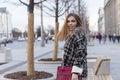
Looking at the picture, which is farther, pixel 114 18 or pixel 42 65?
pixel 114 18

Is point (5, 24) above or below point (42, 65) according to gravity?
above

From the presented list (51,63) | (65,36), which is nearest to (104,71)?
(51,63)

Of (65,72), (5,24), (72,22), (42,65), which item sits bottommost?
(42,65)

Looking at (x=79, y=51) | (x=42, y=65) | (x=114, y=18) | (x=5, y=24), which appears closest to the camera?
(x=79, y=51)

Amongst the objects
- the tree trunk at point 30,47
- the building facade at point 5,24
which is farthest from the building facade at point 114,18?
the tree trunk at point 30,47

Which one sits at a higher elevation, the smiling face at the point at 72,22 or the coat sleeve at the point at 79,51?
the smiling face at the point at 72,22

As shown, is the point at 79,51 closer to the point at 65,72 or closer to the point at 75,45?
the point at 75,45

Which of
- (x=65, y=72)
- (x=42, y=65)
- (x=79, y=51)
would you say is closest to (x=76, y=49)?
(x=79, y=51)

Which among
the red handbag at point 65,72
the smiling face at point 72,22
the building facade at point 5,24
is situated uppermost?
the building facade at point 5,24

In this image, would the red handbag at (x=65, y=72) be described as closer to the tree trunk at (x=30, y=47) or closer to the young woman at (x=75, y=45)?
the young woman at (x=75, y=45)

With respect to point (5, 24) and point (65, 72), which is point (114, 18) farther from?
point (65, 72)

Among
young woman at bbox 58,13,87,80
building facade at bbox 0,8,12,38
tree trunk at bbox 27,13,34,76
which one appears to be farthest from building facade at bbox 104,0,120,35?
young woman at bbox 58,13,87,80

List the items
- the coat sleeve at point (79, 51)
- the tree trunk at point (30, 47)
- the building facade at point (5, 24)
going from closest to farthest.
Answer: the coat sleeve at point (79, 51)
the tree trunk at point (30, 47)
the building facade at point (5, 24)

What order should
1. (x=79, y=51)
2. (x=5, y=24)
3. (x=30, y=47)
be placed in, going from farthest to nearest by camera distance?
(x=5, y=24) → (x=30, y=47) → (x=79, y=51)
